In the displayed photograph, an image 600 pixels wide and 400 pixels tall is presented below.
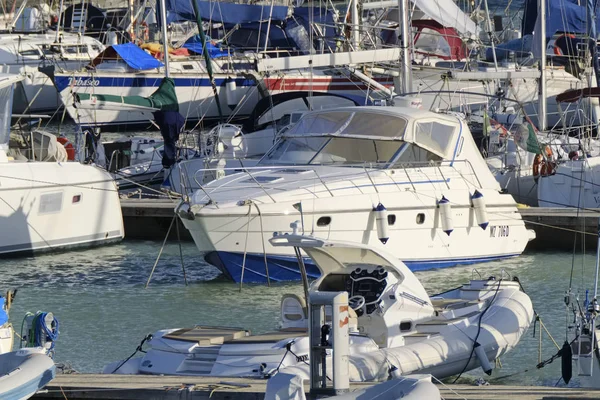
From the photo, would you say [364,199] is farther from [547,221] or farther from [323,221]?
[547,221]

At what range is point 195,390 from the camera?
10.6 metres

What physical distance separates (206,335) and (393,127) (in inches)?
287

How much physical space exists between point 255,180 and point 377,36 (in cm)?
1239

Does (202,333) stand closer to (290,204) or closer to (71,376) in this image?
(71,376)

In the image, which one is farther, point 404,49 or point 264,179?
point 404,49

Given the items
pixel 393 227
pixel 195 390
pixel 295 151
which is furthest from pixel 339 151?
pixel 195 390

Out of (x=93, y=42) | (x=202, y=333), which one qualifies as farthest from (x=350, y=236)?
(x=93, y=42)

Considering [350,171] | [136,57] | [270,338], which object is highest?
[136,57]

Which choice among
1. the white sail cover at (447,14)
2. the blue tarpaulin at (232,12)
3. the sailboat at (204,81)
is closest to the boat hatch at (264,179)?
the white sail cover at (447,14)

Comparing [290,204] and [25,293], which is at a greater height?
[290,204]

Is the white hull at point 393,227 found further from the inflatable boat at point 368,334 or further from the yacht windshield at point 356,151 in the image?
the inflatable boat at point 368,334

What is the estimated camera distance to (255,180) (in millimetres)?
18406

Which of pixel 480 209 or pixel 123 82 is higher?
pixel 123 82

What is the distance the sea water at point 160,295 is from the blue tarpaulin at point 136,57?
15.7 metres
